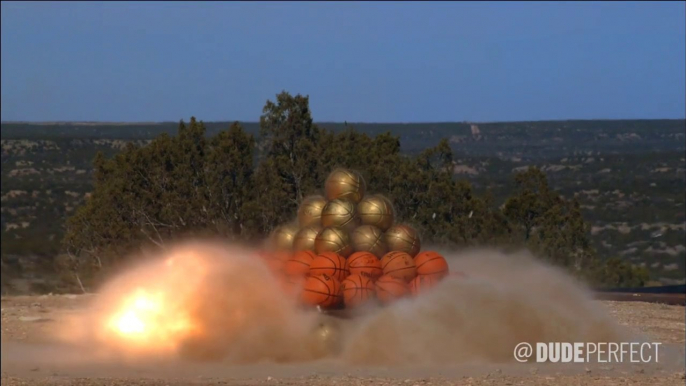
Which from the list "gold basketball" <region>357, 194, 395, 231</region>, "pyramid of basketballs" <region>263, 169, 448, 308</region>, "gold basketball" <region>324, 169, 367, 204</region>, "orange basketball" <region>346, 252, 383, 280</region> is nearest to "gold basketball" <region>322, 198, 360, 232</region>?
"pyramid of basketballs" <region>263, 169, 448, 308</region>

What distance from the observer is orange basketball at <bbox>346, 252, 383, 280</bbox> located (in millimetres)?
16234

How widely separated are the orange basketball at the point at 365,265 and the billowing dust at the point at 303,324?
648 mm

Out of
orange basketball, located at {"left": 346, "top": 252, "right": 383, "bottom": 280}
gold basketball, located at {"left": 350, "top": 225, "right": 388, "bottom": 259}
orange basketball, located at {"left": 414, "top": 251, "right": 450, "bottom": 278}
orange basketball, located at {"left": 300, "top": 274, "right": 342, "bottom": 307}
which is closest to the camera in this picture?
orange basketball, located at {"left": 300, "top": 274, "right": 342, "bottom": 307}

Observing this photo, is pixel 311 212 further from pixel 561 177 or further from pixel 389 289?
pixel 561 177

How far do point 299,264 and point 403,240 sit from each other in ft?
6.75

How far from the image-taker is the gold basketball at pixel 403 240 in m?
17.3

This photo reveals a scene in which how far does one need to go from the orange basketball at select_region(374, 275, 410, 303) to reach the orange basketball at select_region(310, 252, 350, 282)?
24.9 inches

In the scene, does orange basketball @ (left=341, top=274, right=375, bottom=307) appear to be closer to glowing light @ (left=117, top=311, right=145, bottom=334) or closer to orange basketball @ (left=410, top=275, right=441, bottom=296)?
orange basketball @ (left=410, top=275, right=441, bottom=296)

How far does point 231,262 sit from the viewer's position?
1650 cm

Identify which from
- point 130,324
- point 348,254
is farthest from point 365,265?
point 130,324

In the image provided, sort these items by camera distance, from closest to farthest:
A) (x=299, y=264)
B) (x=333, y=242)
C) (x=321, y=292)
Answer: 1. (x=321, y=292)
2. (x=299, y=264)
3. (x=333, y=242)

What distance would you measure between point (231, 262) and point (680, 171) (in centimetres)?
6101

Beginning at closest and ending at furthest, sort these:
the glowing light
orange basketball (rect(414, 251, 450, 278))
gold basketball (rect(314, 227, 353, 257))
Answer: the glowing light < orange basketball (rect(414, 251, 450, 278)) < gold basketball (rect(314, 227, 353, 257))

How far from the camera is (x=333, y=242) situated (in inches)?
664
